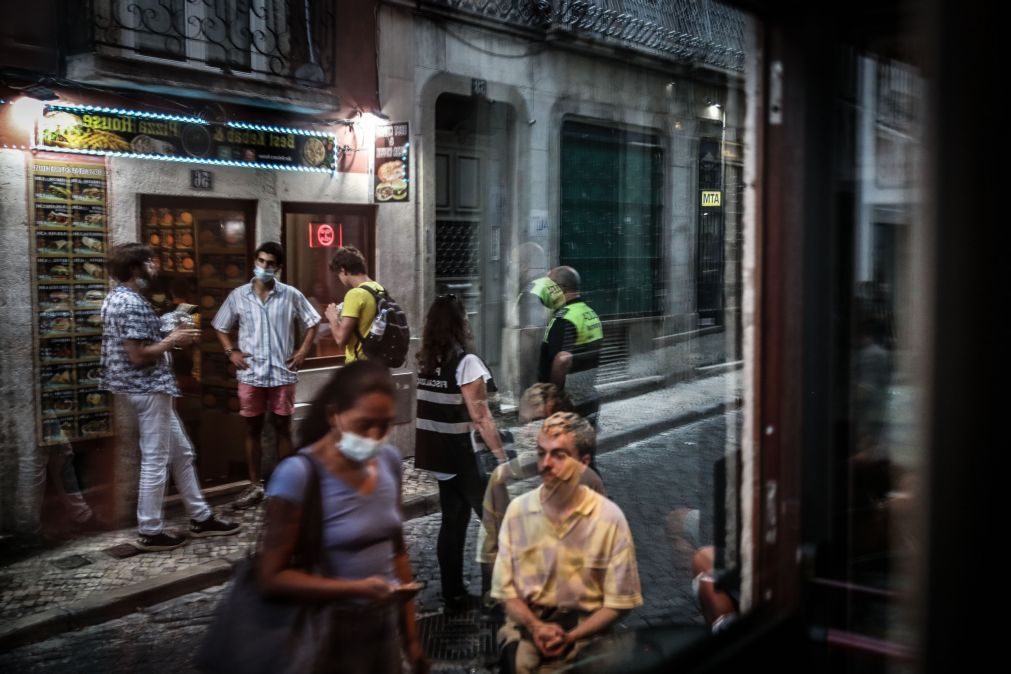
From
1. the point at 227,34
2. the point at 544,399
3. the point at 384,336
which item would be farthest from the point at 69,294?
the point at 544,399

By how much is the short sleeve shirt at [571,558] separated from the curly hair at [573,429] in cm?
36

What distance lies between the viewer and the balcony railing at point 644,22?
12398 mm

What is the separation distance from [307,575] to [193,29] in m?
6.74

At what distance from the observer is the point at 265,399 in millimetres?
8477

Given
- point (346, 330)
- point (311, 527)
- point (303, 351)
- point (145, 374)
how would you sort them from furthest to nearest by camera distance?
point (303, 351), point (346, 330), point (145, 374), point (311, 527)

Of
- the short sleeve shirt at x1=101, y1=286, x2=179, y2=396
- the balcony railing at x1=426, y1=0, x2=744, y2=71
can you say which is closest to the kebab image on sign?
the balcony railing at x1=426, y1=0, x2=744, y2=71

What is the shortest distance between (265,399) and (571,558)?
5.00 metres

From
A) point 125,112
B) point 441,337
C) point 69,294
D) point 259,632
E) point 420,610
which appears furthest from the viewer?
point 125,112

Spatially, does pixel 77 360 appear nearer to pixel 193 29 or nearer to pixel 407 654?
Answer: pixel 193 29

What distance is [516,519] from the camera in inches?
163

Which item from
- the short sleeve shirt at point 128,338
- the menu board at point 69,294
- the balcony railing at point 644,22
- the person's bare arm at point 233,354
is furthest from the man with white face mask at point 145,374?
the balcony railing at point 644,22

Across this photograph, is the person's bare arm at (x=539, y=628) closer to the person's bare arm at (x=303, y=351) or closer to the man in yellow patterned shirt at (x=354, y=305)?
the man in yellow patterned shirt at (x=354, y=305)

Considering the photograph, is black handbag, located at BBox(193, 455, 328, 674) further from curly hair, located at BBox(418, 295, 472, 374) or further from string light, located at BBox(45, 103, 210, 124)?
string light, located at BBox(45, 103, 210, 124)

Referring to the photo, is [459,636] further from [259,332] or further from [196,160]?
[196,160]
